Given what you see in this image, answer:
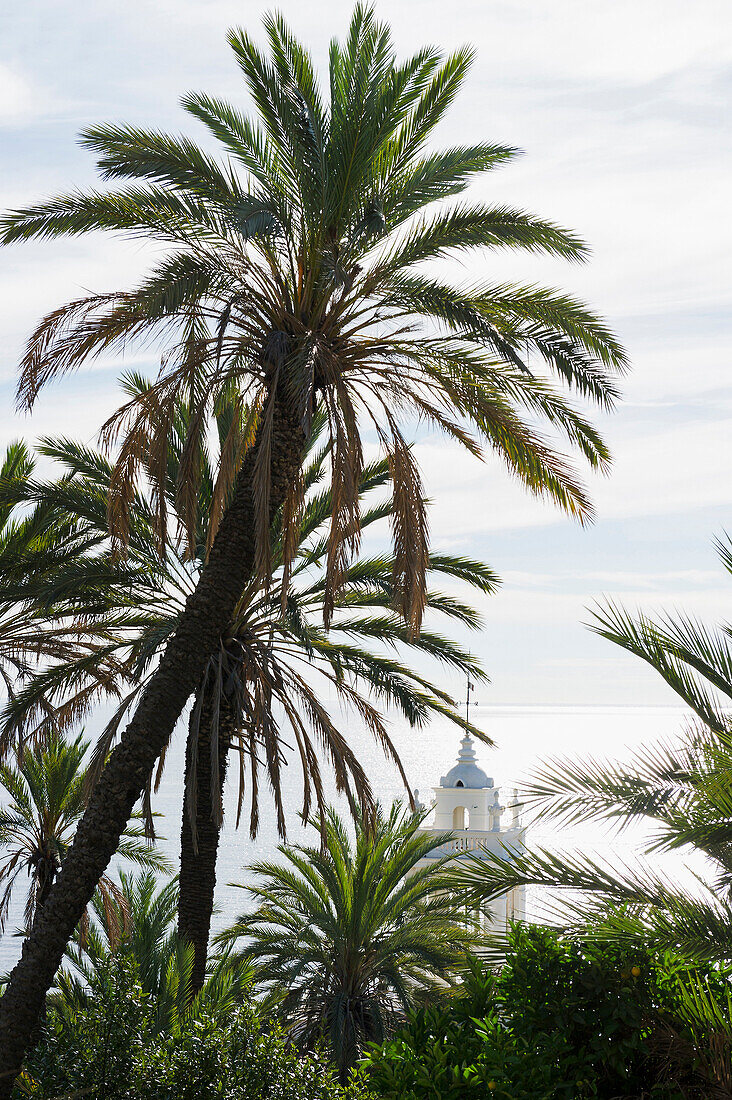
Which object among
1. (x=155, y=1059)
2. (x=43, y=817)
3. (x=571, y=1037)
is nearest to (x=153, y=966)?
(x=43, y=817)

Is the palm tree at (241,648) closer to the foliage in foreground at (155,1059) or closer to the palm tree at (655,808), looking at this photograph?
the foliage in foreground at (155,1059)

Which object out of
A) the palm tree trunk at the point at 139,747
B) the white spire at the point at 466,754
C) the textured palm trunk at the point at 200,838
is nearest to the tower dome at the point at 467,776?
the white spire at the point at 466,754

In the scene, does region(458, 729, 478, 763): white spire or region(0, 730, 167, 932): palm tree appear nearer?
region(0, 730, 167, 932): palm tree

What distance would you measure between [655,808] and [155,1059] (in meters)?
3.84

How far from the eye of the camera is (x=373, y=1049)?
19.3ft

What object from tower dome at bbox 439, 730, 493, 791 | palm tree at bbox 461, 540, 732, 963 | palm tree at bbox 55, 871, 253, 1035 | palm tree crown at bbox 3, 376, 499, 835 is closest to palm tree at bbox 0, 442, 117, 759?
palm tree crown at bbox 3, 376, 499, 835

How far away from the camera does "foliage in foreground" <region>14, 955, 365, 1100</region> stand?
23.5 feet

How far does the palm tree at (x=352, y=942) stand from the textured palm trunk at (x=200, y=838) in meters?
2.94

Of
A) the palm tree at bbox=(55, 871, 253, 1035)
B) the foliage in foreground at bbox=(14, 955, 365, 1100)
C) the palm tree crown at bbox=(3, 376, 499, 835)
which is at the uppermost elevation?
the palm tree crown at bbox=(3, 376, 499, 835)

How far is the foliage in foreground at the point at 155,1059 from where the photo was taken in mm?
7168

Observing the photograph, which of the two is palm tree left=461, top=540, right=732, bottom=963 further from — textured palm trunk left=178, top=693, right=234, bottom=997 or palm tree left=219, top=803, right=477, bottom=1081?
palm tree left=219, top=803, right=477, bottom=1081

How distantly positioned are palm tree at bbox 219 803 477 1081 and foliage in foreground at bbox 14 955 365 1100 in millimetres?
5594

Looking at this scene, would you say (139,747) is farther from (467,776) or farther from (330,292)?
(467,776)

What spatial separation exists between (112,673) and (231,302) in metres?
4.72
